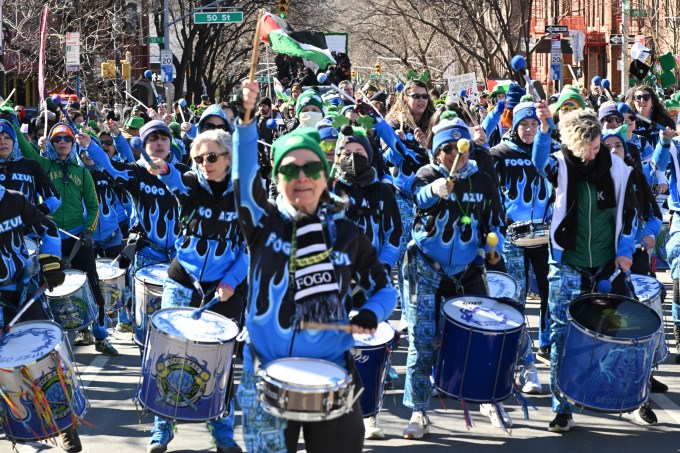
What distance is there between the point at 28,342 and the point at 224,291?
44.1 inches

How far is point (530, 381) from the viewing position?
8.34 m

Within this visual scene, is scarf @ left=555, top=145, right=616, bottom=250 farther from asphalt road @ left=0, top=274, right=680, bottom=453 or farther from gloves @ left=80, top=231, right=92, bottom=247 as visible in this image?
gloves @ left=80, top=231, right=92, bottom=247

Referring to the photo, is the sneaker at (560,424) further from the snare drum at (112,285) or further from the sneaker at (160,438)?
the snare drum at (112,285)

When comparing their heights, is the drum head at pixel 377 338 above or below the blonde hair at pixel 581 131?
below

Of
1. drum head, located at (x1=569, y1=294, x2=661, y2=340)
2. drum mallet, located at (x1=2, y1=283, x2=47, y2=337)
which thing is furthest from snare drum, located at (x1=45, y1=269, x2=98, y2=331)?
drum head, located at (x1=569, y1=294, x2=661, y2=340)

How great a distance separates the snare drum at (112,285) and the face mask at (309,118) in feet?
7.20

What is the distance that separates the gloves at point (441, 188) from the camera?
6.59m

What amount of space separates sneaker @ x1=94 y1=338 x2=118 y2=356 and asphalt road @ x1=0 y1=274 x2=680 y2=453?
128 centimetres

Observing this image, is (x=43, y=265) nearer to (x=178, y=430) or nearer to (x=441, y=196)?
(x=178, y=430)

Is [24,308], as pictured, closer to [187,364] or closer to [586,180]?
[187,364]

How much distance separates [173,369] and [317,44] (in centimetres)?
378

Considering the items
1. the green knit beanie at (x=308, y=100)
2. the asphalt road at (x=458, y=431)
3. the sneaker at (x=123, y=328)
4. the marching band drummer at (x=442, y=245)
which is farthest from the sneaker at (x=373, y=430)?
the green knit beanie at (x=308, y=100)

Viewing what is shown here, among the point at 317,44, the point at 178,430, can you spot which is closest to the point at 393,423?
the point at 178,430

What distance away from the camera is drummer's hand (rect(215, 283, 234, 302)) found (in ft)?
21.4
